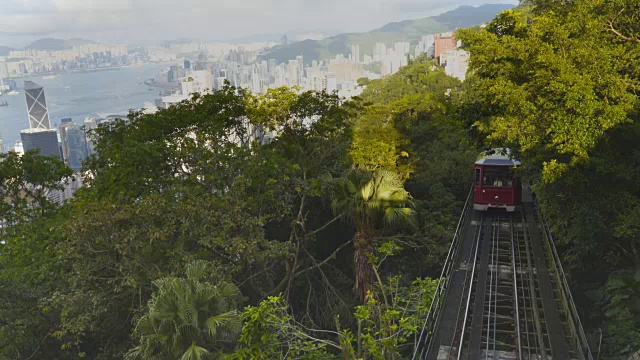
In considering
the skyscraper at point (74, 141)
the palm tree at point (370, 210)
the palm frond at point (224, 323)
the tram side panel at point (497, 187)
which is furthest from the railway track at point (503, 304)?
the skyscraper at point (74, 141)

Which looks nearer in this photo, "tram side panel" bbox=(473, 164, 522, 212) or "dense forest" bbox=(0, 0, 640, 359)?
"dense forest" bbox=(0, 0, 640, 359)

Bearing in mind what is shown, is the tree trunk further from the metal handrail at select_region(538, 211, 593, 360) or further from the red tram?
the red tram

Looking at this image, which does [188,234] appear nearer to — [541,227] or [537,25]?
[537,25]

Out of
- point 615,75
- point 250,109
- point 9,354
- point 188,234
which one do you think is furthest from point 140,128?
point 615,75

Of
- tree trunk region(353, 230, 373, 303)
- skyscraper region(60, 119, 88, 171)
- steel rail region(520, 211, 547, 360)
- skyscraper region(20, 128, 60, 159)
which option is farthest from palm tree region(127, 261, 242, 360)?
skyscraper region(60, 119, 88, 171)

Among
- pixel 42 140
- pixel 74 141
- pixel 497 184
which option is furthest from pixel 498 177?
pixel 74 141

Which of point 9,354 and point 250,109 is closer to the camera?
point 9,354
